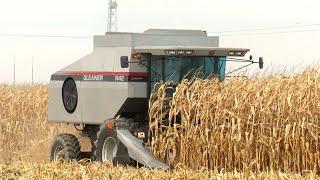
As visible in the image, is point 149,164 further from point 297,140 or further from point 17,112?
point 17,112

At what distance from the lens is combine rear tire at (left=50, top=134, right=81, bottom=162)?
12.5 metres

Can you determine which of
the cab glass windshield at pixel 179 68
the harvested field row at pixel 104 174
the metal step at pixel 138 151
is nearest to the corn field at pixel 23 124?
the metal step at pixel 138 151

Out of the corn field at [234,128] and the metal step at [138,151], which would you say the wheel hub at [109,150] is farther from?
the corn field at [234,128]

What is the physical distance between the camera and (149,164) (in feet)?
34.5

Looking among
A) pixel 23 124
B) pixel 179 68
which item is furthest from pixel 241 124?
pixel 23 124

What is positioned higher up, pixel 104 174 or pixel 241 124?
pixel 241 124

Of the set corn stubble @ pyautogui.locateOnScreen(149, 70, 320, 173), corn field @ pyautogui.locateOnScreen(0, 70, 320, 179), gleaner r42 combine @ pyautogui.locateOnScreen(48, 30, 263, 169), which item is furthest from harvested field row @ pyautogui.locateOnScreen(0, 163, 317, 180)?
gleaner r42 combine @ pyautogui.locateOnScreen(48, 30, 263, 169)

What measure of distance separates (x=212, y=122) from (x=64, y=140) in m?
3.52

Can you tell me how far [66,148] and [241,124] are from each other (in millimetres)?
3895

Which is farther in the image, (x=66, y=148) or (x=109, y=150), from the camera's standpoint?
(x=66, y=148)

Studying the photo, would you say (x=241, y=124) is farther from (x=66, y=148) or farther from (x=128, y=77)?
(x=66, y=148)

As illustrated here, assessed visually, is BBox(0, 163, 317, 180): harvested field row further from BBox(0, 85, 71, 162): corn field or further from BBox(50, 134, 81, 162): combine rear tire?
BBox(0, 85, 71, 162): corn field

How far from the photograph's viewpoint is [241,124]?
33.3ft

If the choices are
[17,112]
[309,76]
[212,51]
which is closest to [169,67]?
[212,51]
